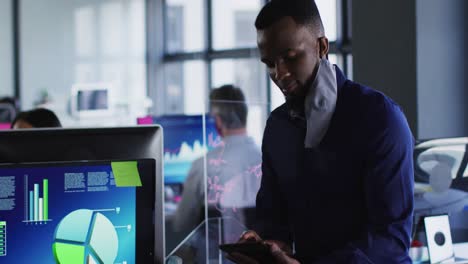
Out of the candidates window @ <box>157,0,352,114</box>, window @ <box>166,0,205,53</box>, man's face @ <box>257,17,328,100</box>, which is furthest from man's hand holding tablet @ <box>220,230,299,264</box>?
window @ <box>166,0,205,53</box>

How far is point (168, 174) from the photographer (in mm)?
3707

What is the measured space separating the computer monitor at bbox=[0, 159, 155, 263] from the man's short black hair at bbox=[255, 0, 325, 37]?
47 centimetres

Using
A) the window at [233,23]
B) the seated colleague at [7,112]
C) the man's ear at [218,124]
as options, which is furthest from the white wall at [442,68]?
the seated colleague at [7,112]

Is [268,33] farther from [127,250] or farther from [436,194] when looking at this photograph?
[436,194]

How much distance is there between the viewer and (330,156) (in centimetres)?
159

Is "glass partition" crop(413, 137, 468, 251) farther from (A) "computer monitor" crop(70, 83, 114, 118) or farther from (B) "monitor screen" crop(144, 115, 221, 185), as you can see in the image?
(A) "computer monitor" crop(70, 83, 114, 118)

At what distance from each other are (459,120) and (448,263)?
1334mm

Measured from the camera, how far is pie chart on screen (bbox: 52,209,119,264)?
1.46m

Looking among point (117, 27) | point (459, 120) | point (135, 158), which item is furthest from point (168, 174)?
point (117, 27)

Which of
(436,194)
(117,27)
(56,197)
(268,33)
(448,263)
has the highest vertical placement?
(117,27)

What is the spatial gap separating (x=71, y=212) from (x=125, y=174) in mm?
143

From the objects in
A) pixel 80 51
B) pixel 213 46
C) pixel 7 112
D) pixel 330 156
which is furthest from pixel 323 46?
pixel 80 51

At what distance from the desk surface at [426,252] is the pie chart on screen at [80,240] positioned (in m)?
1.23

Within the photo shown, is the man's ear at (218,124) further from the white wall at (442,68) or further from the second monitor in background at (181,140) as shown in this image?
the white wall at (442,68)
